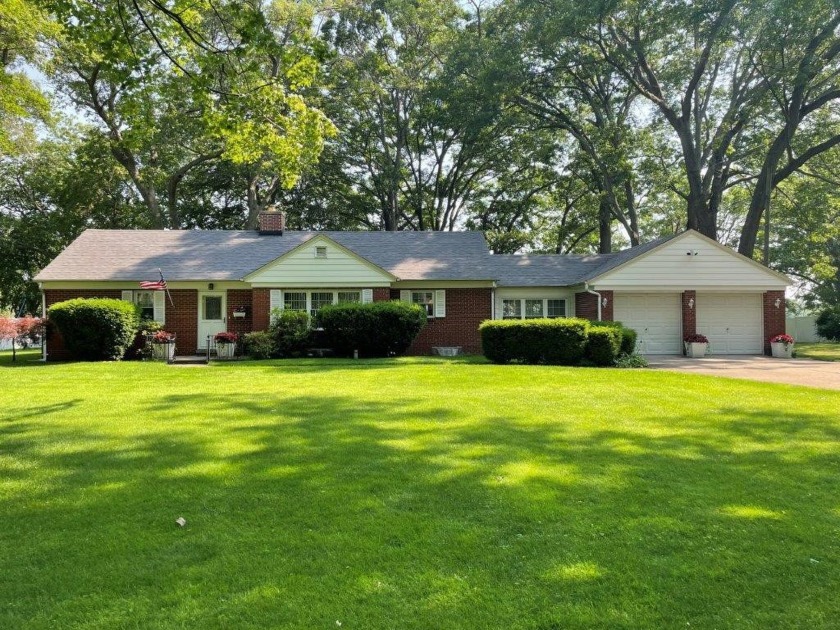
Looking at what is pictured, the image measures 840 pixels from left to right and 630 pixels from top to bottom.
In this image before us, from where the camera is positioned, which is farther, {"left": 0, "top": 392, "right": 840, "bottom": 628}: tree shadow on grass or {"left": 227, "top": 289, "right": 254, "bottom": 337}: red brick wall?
{"left": 227, "top": 289, "right": 254, "bottom": 337}: red brick wall

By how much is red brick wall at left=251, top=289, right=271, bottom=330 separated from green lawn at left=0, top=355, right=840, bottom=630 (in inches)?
439

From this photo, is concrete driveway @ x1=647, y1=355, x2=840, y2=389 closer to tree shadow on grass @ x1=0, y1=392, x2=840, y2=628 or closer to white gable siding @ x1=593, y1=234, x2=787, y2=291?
white gable siding @ x1=593, y1=234, x2=787, y2=291

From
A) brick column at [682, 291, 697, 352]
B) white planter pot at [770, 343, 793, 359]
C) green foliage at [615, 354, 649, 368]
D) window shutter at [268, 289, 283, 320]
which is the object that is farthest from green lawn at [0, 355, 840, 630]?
white planter pot at [770, 343, 793, 359]

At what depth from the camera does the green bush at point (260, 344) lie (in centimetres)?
1755

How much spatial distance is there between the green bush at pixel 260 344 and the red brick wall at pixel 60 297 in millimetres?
5735

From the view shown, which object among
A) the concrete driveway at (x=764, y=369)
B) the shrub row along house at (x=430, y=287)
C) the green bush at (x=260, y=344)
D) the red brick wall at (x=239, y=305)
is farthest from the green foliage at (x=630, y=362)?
the red brick wall at (x=239, y=305)

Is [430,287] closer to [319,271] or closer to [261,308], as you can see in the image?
[319,271]

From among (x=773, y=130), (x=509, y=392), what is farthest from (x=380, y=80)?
(x=509, y=392)

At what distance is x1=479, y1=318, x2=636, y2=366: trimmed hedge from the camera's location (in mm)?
15211

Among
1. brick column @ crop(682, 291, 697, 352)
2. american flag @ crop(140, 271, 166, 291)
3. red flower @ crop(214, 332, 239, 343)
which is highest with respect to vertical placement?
american flag @ crop(140, 271, 166, 291)

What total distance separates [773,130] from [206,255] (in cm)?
2562

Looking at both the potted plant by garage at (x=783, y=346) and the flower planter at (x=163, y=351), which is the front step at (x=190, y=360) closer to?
the flower planter at (x=163, y=351)

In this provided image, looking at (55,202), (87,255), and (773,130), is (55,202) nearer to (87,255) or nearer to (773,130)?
(87,255)

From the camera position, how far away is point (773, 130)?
24891 millimetres
